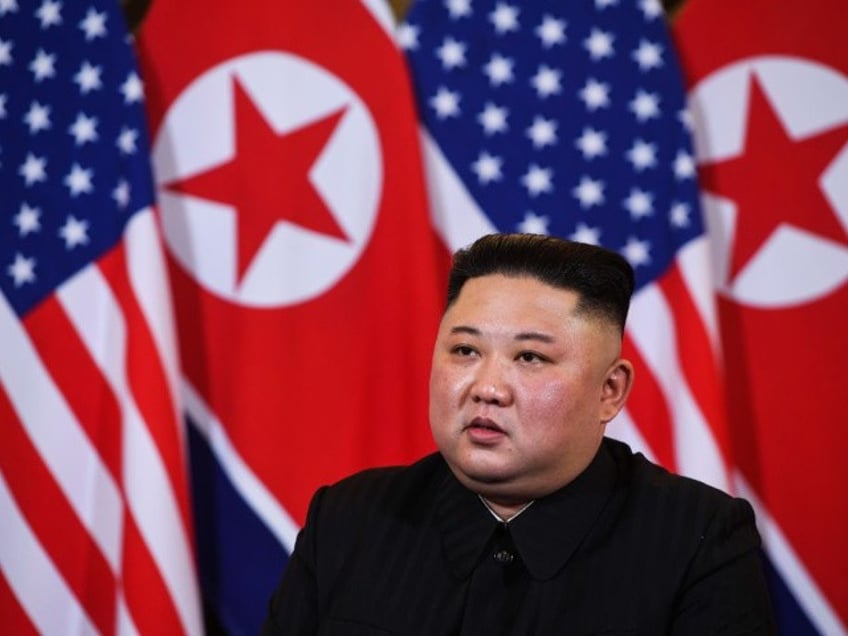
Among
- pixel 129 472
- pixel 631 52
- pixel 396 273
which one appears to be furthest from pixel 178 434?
pixel 631 52

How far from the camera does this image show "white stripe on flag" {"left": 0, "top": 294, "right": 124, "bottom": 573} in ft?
8.59

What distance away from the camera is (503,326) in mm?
1627

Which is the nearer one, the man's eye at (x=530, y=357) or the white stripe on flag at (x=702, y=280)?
the man's eye at (x=530, y=357)

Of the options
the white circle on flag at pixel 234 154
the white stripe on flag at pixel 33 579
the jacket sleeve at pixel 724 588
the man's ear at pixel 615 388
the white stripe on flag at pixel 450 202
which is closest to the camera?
the jacket sleeve at pixel 724 588

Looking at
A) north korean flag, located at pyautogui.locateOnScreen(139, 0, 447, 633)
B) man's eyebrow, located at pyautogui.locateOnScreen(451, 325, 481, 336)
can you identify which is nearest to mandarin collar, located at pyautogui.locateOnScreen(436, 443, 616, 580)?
man's eyebrow, located at pyautogui.locateOnScreen(451, 325, 481, 336)

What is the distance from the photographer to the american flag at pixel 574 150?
2.83m

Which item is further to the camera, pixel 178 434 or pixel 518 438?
pixel 178 434

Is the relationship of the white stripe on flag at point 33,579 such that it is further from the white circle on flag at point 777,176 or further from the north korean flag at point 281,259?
the white circle on flag at point 777,176

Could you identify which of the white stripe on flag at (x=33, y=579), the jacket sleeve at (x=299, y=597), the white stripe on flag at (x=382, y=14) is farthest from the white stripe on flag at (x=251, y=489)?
the white stripe on flag at (x=382, y=14)

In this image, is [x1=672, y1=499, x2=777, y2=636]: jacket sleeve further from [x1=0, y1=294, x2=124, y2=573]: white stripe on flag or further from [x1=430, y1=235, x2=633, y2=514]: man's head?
[x1=0, y1=294, x2=124, y2=573]: white stripe on flag

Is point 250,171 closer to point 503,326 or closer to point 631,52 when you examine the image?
point 631,52

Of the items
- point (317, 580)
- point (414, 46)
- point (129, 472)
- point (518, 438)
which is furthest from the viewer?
point (414, 46)

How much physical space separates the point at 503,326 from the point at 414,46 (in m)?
1.41

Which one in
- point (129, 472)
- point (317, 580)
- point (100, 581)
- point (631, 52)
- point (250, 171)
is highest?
point (250, 171)
